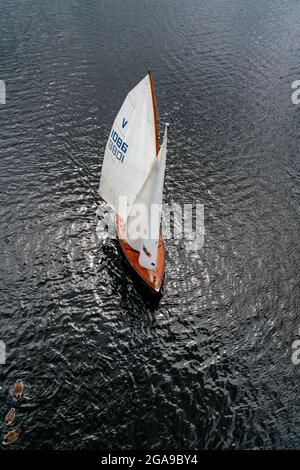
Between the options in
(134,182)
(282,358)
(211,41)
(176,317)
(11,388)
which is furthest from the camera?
(211,41)

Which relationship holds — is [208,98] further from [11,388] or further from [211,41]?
[11,388]

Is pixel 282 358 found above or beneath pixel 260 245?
beneath

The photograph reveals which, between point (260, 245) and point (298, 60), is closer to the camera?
point (260, 245)

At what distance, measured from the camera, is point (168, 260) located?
39812mm

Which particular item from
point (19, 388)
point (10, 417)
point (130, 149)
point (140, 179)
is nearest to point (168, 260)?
point (140, 179)

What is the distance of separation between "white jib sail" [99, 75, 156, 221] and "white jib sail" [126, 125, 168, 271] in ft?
6.05

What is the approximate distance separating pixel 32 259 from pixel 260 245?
851 inches

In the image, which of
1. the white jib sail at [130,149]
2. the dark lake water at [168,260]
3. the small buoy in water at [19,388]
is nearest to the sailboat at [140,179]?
the white jib sail at [130,149]

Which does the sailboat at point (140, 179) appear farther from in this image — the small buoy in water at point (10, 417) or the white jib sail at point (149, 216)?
the small buoy in water at point (10, 417)

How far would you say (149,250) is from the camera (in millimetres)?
→ 35625

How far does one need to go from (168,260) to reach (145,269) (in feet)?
11.8

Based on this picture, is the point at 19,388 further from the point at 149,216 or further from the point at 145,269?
the point at 149,216
